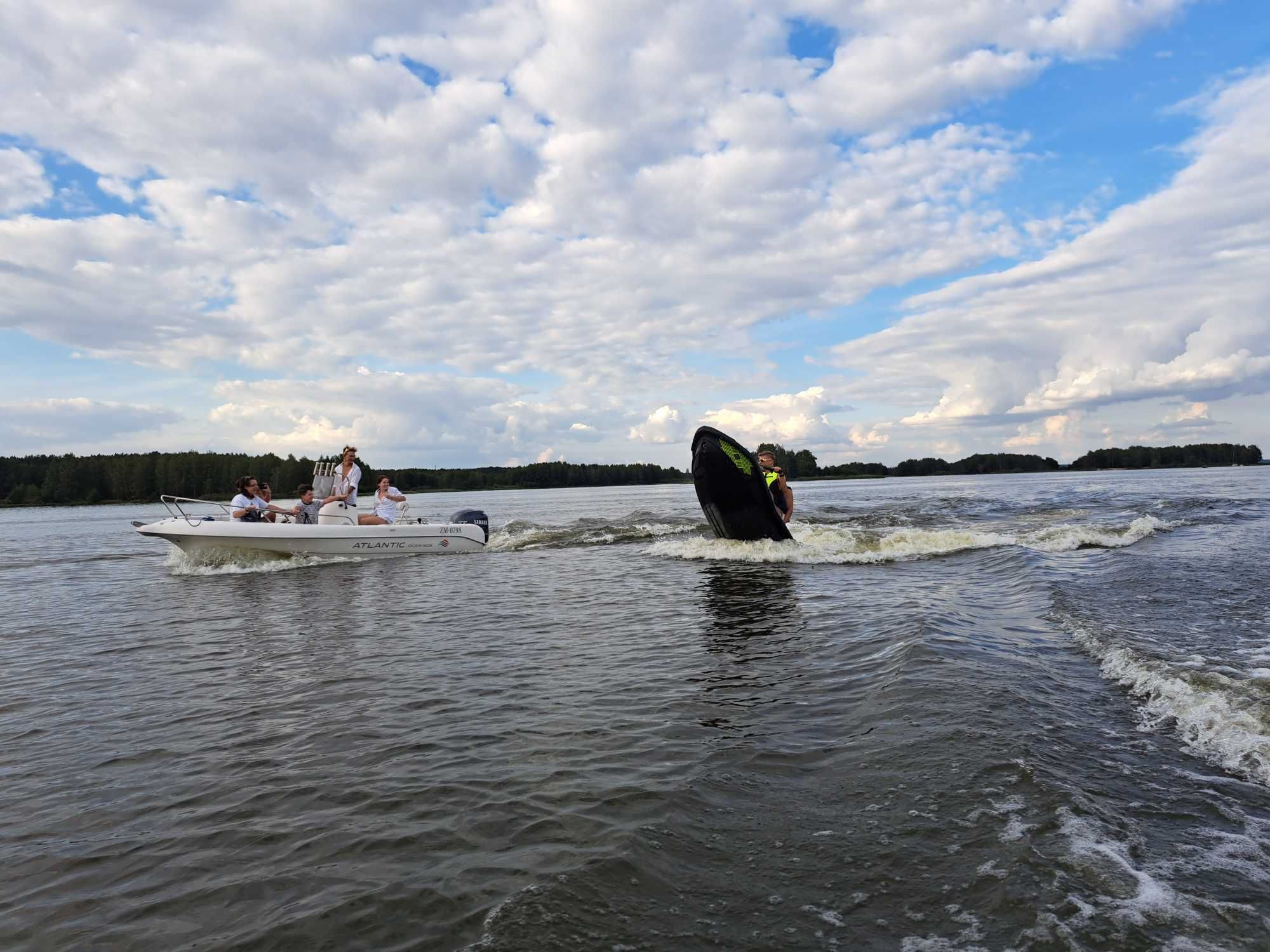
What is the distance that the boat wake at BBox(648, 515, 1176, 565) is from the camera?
54.3 feet

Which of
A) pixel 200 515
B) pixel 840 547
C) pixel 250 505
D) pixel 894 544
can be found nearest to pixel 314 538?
pixel 250 505

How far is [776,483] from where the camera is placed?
692 inches

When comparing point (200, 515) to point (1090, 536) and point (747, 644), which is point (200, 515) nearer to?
point (747, 644)

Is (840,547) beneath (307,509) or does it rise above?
beneath

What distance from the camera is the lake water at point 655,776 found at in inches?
123

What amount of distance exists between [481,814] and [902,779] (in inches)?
99.6

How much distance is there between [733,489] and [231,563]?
12.7 m

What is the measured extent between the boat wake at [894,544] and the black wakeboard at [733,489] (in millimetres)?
369

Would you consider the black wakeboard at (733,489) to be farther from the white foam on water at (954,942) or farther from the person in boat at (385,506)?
the white foam on water at (954,942)

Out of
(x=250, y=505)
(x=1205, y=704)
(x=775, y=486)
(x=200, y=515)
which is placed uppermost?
(x=775, y=486)

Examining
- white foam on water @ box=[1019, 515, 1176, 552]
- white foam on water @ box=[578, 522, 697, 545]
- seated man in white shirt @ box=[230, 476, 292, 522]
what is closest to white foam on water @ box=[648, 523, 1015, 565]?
white foam on water @ box=[1019, 515, 1176, 552]

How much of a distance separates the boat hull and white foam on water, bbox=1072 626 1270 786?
1672 cm

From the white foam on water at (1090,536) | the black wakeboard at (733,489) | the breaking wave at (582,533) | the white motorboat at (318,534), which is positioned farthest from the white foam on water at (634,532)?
the white foam on water at (1090,536)

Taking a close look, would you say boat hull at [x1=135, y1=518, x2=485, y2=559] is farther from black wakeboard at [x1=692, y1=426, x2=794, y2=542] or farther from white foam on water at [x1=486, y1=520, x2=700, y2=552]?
black wakeboard at [x1=692, y1=426, x2=794, y2=542]
